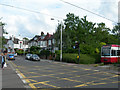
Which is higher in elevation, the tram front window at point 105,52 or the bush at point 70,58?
the tram front window at point 105,52

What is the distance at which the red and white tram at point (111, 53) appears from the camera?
73.2 feet

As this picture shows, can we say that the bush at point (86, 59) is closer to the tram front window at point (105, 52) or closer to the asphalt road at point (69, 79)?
the tram front window at point (105, 52)

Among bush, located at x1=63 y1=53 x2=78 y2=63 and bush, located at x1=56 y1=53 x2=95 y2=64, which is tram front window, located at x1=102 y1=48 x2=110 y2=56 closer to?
bush, located at x1=56 y1=53 x2=95 y2=64

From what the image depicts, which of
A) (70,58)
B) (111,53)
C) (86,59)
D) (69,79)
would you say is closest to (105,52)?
(111,53)

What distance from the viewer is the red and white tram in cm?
2231

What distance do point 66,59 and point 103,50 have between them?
7363 millimetres

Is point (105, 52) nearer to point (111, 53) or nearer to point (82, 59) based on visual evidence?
point (111, 53)

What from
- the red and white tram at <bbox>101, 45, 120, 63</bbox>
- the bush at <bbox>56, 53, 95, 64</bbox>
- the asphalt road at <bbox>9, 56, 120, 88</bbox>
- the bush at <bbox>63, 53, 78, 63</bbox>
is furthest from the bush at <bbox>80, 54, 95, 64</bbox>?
the asphalt road at <bbox>9, 56, 120, 88</bbox>

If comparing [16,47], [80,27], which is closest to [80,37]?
[80,27]

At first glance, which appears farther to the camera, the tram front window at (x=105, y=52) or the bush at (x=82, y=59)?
the bush at (x=82, y=59)

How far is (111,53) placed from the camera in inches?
880

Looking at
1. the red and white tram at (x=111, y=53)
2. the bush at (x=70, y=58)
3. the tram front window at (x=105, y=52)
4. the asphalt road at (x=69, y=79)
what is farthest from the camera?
the bush at (x=70, y=58)

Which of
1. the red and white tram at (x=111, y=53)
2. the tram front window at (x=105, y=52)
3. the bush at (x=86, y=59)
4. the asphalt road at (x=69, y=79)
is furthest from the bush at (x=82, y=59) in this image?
the asphalt road at (x=69, y=79)

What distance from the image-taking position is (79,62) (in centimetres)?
2455
